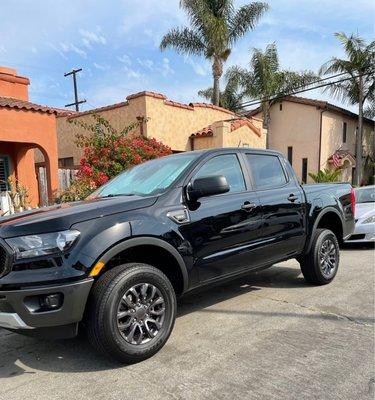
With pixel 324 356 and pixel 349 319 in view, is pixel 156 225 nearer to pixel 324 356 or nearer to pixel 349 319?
pixel 324 356

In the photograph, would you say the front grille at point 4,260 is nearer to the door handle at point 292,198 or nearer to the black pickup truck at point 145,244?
the black pickup truck at point 145,244

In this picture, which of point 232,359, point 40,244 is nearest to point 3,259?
point 40,244

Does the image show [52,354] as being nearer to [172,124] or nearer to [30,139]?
[30,139]

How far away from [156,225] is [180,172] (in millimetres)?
749

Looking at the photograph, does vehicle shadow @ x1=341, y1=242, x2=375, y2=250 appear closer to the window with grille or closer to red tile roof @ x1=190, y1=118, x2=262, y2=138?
red tile roof @ x1=190, y1=118, x2=262, y2=138

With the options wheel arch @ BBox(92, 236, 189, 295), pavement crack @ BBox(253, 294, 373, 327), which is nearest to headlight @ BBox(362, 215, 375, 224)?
pavement crack @ BBox(253, 294, 373, 327)

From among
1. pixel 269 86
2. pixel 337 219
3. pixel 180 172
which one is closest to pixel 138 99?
pixel 337 219

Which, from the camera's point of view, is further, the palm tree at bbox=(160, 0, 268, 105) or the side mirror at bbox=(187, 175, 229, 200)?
the palm tree at bbox=(160, 0, 268, 105)

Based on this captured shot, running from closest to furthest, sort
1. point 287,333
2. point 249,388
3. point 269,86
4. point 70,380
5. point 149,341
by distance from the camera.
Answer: point 249,388 → point 70,380 → point 149,341 → point 287,333 → point 269,86

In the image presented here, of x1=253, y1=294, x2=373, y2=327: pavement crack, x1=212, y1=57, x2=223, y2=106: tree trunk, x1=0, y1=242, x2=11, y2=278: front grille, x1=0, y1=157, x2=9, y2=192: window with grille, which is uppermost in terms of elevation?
x1=212, y1=57, x2=223, y2=106: tree trunk

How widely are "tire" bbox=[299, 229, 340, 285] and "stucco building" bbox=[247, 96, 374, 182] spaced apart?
69.0 ft

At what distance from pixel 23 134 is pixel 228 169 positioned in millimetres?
7557

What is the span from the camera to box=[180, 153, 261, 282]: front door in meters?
3.98

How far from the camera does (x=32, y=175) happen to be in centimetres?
1273
